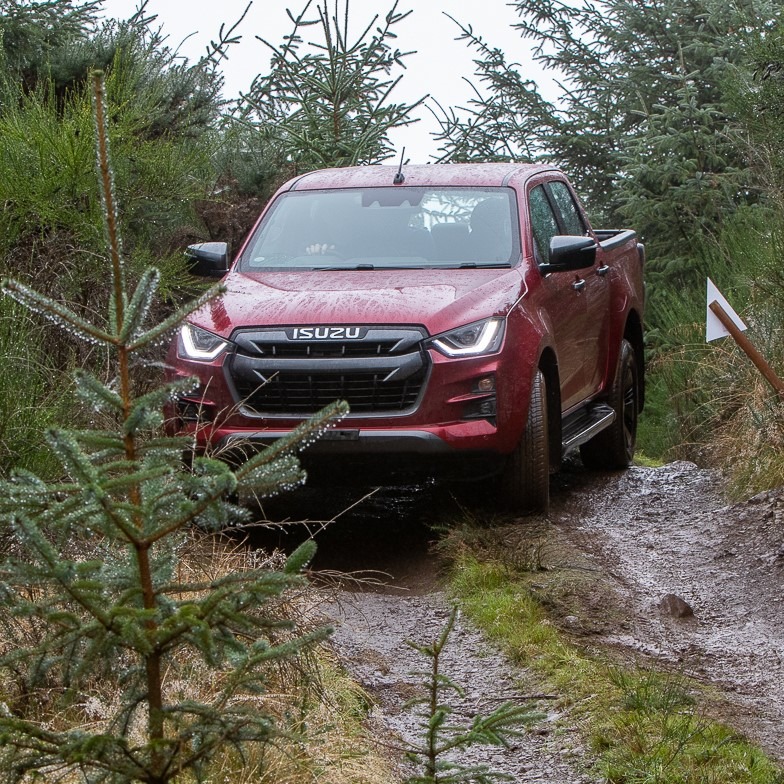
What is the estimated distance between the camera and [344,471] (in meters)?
6.60

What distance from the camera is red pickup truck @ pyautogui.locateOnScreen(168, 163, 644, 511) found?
6438mm

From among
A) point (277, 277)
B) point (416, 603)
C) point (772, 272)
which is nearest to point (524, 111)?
point (772, 272)

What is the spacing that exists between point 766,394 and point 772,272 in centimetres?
100

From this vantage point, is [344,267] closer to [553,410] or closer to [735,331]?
[553,410]

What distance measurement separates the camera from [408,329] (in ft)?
21.1

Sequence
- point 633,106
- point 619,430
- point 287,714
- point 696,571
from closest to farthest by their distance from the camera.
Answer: point 287,714, point 696,571, point 619,430, point 633,106

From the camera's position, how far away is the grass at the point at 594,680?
3783 millimetres

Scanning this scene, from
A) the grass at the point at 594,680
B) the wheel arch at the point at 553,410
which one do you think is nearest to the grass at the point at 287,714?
the grass at the point at 594,680

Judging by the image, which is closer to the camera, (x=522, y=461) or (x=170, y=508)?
(x=170, y=508)

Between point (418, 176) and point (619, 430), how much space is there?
8.57ft

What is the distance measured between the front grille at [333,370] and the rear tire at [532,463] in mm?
714

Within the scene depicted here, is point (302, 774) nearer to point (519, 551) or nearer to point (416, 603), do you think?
point (416, 603)

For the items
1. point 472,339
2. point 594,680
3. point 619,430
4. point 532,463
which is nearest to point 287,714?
point 594,680

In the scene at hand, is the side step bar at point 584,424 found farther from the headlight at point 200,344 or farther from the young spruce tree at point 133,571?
the young spruce tree at point 133,571
